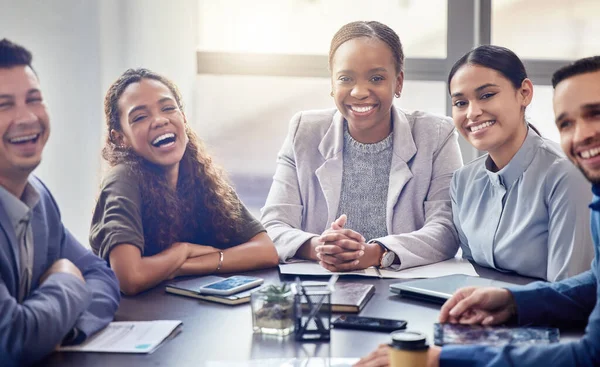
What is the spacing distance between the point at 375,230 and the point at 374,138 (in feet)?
1.16

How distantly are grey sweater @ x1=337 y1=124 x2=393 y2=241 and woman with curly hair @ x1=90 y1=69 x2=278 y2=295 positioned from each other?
459mm

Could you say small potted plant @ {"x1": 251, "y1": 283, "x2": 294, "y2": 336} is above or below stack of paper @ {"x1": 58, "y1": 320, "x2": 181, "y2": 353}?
above

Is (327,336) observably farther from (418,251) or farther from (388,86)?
→ (388,86)

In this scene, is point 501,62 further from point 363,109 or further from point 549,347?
point 549,347

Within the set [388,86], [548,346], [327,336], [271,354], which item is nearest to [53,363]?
[271,354]

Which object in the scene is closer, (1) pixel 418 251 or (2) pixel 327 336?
(2) pixel 327 336

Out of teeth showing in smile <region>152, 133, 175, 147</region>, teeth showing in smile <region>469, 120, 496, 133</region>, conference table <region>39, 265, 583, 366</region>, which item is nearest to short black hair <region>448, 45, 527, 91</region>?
teeth showing in smile <region>469, 120, 496, 133</region>

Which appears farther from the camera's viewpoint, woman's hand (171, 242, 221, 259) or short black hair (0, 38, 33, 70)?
woman's hand (171, 242, 221, 259)

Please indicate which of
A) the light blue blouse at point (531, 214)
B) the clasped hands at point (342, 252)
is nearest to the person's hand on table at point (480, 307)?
the light blue blouse at point (531, 214)

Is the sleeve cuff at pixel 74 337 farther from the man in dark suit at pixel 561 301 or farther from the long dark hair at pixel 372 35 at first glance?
the long dark hair at pixel 372 35

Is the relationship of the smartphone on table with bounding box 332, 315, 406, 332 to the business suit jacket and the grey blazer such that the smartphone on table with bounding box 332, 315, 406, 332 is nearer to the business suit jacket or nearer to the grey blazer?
the business suit jacket

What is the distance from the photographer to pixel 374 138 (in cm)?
270

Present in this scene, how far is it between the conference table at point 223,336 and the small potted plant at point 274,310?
0.02 meters

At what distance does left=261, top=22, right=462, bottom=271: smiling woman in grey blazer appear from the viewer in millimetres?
2549
